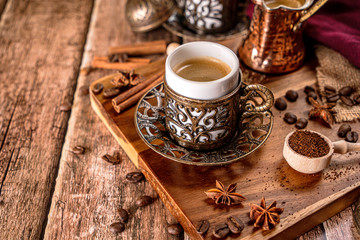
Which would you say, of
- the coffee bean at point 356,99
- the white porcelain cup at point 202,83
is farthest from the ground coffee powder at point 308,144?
the coffee bean at point 356,99

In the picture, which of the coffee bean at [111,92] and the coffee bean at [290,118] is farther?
the coffee bean at [111,92]

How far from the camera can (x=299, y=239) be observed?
3.75 ft

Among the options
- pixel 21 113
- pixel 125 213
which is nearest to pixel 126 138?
pixel 125 213

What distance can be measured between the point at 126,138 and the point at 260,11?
0.71 metres

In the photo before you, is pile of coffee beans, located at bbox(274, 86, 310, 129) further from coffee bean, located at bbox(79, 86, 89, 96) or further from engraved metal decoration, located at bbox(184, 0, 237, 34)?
coffee bean, located at bbox(79, 86, 89, 96)

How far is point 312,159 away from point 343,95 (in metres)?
0.48

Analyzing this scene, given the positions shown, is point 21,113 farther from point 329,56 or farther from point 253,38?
point 329,56

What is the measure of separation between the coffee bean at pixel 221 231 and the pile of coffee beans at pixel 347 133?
55 centimetres

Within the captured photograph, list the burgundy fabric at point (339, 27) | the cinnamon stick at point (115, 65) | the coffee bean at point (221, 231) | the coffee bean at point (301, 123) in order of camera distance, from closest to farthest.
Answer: the coffee bean at point (221, 231) < the coffee bean at point (301, 123) < the burgundy fabric at point (339, 27) < the cinnamon stick at point (115, 65)

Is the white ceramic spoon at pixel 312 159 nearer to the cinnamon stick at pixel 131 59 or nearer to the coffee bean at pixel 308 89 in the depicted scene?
the coffee bean at pixel 308 89

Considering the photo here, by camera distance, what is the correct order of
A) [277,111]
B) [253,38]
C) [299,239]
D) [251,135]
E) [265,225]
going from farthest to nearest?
[253,38]
[277,111]
[251,135]
[299,239]
[265,225]

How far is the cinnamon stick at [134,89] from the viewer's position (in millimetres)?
1442

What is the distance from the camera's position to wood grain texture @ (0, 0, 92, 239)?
49.8 inches

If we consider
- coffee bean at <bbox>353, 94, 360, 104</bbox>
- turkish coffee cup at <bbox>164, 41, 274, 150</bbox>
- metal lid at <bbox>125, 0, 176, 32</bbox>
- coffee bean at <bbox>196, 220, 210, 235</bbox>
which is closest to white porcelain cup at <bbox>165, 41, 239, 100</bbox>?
turkish coffee cup at <bbox>164, 41, 274, 150</bbox>
